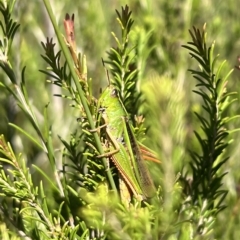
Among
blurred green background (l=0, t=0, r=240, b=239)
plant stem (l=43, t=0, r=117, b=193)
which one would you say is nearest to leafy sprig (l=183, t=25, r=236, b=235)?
blurred green background (l=0, t=0, r=240, b=239)

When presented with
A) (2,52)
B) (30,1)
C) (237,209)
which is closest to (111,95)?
(2,52)

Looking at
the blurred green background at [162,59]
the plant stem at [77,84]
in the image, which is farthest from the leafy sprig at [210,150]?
the plant stem at [77,84]

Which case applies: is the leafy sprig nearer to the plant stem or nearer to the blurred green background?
the blurred green background

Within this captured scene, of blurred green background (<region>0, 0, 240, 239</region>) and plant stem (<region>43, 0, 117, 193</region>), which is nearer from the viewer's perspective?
plant stem (<region>43, 0, 117, 193</region>)

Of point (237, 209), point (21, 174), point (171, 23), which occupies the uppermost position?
point (171, 23)

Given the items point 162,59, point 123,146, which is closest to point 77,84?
point 123,146

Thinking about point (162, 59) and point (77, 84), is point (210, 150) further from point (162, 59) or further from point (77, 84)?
point (162, 59)

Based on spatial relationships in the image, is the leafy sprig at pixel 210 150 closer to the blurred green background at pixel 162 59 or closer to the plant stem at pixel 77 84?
the blurred green background at pixel 162 59

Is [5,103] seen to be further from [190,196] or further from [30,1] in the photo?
[190,196]
